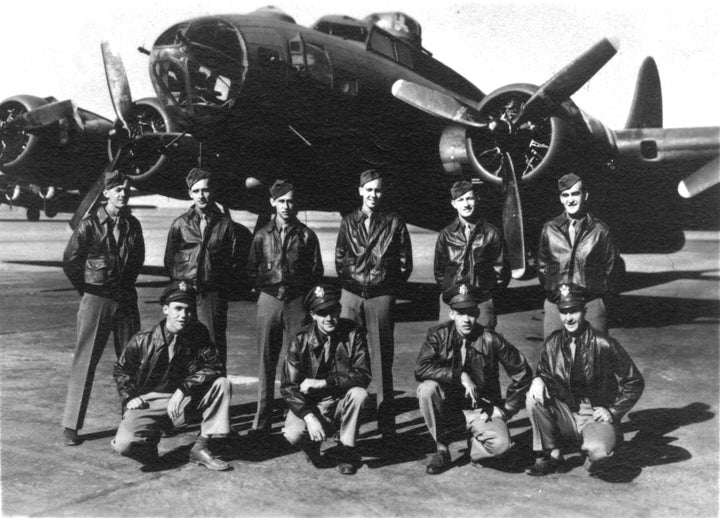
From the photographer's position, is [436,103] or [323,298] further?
[436,103]

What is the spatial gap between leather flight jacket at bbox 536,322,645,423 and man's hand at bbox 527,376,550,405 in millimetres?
154

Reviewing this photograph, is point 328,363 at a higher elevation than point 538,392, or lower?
higher

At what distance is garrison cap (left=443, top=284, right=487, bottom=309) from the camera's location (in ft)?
17.5

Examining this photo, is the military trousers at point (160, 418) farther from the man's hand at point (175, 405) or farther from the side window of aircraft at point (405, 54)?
the side window of aircraft at point (405, 54)

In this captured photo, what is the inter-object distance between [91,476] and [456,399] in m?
2.68

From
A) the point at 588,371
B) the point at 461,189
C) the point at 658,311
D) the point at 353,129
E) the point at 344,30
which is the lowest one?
the point at 658,311

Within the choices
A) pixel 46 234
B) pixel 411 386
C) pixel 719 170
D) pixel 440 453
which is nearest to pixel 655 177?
pixel 719 170

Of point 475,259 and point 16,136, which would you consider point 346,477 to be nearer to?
point 475,259

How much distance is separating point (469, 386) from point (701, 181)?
7.45 meters

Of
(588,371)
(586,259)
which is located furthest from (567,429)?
(586,259)

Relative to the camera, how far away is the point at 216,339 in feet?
20.0

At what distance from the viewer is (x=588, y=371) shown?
518cm

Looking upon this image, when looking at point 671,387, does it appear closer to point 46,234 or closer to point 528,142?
point 528,142

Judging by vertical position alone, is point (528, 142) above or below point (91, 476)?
above
